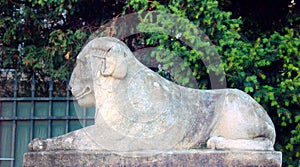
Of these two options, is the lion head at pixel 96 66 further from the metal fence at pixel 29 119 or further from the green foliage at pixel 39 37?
the metal fence at pixel 29 119

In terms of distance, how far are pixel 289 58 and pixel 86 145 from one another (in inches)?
112

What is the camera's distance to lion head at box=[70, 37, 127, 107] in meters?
3.27

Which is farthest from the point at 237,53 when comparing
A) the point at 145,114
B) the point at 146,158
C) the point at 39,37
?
the point at 39,37

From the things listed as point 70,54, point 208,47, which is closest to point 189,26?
point 208,47

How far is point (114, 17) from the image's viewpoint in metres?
5.91

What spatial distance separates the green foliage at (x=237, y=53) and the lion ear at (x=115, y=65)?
5.35 feet

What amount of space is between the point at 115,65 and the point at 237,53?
2123 mm

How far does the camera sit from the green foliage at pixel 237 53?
16.3ft

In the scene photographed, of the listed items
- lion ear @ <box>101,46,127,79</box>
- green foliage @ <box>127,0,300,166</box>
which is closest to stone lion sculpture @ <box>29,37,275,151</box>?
lion ear @ <box>101,46,127,79</box>

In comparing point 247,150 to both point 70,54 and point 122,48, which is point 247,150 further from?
point 70,54

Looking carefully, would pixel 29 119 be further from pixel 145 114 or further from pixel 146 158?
pixel 146 158

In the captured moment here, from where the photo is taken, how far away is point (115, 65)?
3.26m

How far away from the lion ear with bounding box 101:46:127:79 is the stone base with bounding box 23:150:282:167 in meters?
0.54

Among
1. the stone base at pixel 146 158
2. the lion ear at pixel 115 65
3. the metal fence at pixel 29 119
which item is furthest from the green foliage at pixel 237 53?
the stone base at pixel 146 158
